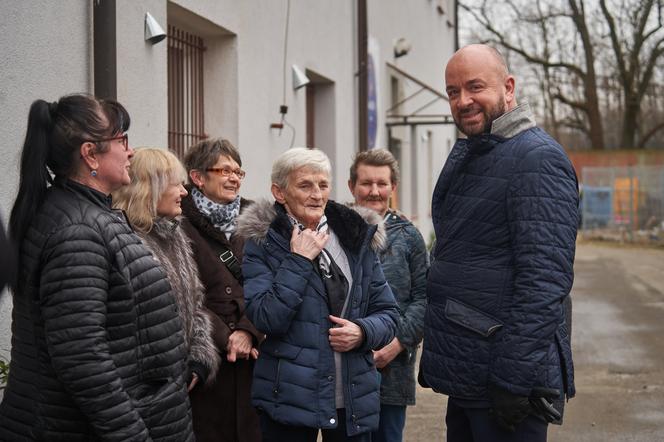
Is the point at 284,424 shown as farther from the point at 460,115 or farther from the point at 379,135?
the point at 379,135

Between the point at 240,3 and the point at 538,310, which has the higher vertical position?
the point at 240,3

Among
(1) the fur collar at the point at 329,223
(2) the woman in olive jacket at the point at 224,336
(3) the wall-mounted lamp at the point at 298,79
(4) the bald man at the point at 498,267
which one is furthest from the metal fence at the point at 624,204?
(4) the bald man at the point at 498,267

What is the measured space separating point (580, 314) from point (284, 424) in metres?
10.3

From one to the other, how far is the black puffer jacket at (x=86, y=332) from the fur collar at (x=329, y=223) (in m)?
0.67

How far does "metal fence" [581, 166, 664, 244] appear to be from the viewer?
2925cm

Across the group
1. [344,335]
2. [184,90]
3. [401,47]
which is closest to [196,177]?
[344,335]

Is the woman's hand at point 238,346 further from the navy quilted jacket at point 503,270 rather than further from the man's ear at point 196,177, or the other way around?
the navy quilted jacket at point 503,270

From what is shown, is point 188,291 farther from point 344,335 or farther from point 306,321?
point 344,335

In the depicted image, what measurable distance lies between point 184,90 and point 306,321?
422 centimetres

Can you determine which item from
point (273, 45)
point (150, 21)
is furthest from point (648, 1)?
point (150, 21)

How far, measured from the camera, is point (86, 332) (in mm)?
2779

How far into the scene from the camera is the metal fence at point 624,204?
29250mm

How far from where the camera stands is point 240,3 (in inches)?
309

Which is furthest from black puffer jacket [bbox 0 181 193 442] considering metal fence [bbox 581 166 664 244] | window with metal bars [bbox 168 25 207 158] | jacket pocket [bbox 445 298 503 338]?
metal fence [bbox 581 166 664 244]
